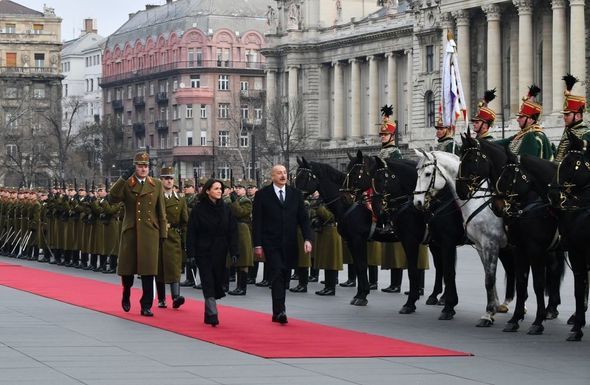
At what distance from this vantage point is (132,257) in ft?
81.5

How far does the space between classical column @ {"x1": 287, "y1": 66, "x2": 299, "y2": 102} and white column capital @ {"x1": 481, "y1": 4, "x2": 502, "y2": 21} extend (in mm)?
40303

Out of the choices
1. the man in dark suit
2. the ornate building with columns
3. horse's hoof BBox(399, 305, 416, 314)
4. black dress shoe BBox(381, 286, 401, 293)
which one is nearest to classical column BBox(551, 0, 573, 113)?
the ornate building with columns

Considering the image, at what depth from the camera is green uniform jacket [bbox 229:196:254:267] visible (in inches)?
1271

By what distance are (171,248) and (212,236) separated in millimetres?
2215

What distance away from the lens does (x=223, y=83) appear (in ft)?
533

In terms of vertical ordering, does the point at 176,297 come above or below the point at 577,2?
below

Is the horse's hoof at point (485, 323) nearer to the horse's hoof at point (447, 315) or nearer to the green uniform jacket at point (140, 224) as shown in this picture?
the horse's hoof at point (447, 315)

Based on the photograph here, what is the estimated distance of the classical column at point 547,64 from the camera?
95.4 meters

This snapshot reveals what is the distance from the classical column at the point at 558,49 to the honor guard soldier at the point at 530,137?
225 feet

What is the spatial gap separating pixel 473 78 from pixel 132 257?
80684 mm

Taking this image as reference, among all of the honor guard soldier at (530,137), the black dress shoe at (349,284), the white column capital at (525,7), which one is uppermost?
the white column capital at (525,7)

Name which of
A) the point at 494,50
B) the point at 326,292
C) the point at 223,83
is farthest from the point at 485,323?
the point at 223,83

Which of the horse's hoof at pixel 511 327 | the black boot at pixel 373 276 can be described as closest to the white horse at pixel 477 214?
the horse's hoof at pixel 511 327

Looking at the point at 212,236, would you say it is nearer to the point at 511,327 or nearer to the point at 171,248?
the point at 171,248
